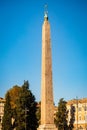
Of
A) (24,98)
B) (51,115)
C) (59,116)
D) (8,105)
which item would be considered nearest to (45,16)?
(51,115)

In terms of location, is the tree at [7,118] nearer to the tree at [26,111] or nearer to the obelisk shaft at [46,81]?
the tree at [26,111]

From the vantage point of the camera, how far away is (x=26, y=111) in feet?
192

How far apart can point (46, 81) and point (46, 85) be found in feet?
1.19

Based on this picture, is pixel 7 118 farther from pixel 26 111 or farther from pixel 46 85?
pixel 46 85

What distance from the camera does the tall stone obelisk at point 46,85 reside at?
31.0 meters

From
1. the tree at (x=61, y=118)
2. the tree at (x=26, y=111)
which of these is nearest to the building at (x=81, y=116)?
the tree at (x=61, y=118)

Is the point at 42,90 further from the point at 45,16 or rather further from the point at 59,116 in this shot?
the point at 59,116

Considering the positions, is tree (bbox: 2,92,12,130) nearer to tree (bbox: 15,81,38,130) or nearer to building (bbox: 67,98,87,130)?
tree (bbox: 15,81,38,130)

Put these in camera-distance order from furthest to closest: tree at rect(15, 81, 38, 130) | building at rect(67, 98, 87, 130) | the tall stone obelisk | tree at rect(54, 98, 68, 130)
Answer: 1. building at rect(67, 98, 87, 130)
2. tree at rect(54, 98, 68, 130)
3. tree at rect(15, 81, 38, 130)
4. the tall stone obelisk

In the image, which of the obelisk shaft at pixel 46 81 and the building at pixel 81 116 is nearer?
the obelisk shaft at pixel 46 81

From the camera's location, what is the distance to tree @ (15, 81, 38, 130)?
2281 inches

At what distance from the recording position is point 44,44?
32.2 meters

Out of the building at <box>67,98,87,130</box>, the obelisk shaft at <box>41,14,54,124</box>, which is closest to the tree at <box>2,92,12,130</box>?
the building at <box>67,98,87,130</box>

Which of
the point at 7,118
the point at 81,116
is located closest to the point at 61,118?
the point at 81,116
